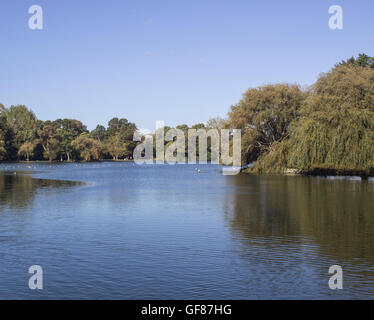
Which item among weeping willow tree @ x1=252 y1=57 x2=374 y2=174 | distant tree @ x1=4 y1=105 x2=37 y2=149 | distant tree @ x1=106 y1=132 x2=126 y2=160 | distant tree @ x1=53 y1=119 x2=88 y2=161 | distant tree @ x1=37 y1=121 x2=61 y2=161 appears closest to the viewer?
weeping willow tree @ x1=252 y1=57 x2=374 y2=174

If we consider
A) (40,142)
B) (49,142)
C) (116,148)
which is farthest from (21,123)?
(116,148)

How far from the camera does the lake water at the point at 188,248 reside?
900cm

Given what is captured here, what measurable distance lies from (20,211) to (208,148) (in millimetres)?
74988

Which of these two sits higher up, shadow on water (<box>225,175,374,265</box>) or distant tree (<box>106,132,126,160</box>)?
distant tree (<box>106,132,126,160</box>)

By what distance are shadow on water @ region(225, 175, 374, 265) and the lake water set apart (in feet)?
0.13

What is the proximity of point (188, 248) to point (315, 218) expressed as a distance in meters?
6.93

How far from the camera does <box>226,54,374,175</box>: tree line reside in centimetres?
3441

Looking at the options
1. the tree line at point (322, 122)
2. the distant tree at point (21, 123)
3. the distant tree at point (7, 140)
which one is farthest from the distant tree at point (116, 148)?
the tree line at point (322, 122)

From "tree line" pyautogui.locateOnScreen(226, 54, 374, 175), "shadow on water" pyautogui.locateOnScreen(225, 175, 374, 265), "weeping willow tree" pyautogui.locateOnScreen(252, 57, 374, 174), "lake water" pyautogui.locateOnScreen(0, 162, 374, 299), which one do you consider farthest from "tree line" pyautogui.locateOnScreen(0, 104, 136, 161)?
"lake water" pyautogui.locateOnScreen(0, 162, 374, 299)

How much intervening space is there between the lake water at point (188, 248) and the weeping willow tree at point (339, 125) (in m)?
12.3

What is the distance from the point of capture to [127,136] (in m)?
132

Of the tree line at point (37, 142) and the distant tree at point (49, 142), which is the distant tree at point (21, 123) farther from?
the distant tree at point (49, 142)

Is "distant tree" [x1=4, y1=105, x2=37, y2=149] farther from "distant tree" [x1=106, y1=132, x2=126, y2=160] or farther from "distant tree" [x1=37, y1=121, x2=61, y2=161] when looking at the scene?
"distant tree" [x1=106, y1=132, x2=126, y2=160]
